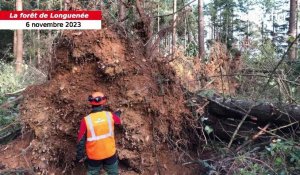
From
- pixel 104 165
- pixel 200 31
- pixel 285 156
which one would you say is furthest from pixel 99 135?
pixel 200 31

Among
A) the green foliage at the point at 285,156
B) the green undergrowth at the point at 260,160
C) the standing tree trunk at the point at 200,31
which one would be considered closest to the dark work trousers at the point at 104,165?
the green undergrowth at the point at 260,160

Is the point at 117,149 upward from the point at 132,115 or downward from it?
downward

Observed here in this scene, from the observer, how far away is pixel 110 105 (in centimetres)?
586

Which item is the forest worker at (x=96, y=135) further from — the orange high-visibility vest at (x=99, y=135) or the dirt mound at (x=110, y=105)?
the dirt mound at (x=110, y=105)

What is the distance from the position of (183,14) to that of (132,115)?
2.13 meters

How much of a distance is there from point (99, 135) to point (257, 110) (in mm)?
2880

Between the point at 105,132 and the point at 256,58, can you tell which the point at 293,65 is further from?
the point at 105,132

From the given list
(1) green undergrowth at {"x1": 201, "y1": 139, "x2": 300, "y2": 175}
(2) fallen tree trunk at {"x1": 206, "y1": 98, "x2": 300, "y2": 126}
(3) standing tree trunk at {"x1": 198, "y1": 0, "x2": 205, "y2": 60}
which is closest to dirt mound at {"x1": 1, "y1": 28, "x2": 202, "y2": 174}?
(1) green undergrowth at {"x1": 201, "y1": 139, "x2": 300, "y2": 175}

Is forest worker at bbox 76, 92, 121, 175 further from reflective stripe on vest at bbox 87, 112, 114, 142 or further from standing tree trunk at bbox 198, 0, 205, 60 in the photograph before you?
standing tree trunk at bbox 198, 0, 205, 60

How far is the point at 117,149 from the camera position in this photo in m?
5.72

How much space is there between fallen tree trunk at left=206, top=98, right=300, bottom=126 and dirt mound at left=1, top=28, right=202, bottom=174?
0.93 metres

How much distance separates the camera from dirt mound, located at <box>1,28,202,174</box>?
18.8ft

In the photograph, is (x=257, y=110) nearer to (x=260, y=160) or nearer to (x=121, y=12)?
(x=260, y=160)

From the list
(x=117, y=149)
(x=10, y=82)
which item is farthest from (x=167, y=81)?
(x=10, y=82)
